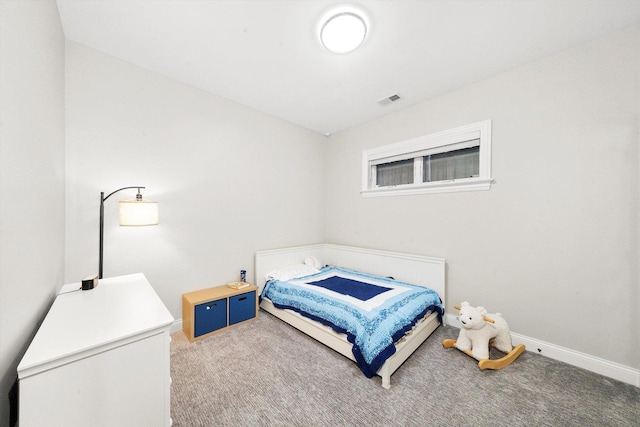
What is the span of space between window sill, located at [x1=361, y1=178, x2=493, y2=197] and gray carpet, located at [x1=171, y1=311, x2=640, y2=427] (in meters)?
1.65

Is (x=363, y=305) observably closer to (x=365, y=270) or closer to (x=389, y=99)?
(x=365, y=270)

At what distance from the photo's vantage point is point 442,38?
6.18 ft

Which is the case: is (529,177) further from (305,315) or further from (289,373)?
(289,373)

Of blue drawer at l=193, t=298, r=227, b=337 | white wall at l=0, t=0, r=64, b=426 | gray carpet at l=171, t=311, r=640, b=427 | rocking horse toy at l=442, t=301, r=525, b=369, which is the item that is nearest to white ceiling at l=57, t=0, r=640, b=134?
white wall at l=0, t=0, r=64, b=426

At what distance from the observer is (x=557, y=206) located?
204cm

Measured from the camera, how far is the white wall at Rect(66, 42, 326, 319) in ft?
6.46

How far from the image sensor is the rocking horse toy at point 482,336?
1.98 meters

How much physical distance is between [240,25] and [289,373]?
2789mm

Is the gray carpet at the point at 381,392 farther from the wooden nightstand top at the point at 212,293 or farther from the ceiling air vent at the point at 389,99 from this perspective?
the ceiling air vent at the point at 389,99

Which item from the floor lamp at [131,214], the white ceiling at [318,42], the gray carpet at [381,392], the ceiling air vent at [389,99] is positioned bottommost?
the gray carpet at [381,392]

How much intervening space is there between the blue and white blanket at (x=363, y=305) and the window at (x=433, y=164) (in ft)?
4.10

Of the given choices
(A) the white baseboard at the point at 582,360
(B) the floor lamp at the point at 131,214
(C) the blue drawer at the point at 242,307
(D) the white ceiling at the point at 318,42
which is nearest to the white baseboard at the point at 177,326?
(C) the blue drawer at the point at 242,307

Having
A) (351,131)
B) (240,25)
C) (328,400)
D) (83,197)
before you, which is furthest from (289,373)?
(351,131)

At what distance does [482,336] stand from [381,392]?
42.9 inches
